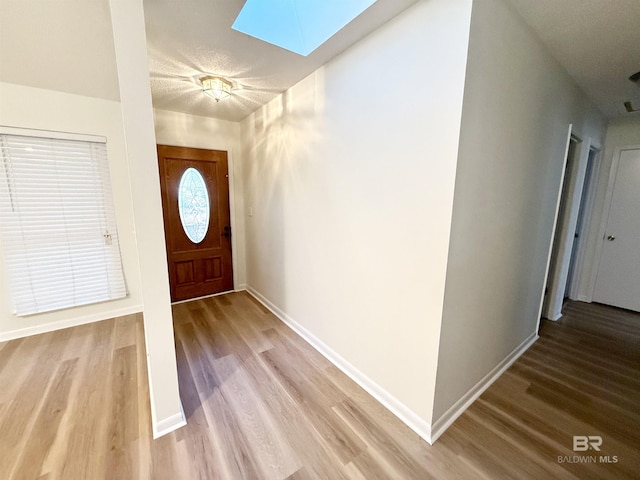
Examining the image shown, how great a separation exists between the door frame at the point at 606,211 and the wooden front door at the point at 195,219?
16.5 ft

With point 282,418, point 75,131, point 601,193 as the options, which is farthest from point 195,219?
point 601,193

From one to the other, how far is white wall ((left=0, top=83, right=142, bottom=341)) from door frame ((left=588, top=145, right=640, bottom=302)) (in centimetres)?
581

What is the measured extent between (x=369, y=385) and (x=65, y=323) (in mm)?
3299

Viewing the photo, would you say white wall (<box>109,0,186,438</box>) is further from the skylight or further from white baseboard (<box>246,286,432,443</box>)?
white baseboard (<box>246,286,432,443</box>)

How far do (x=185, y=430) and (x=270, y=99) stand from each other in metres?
2.96

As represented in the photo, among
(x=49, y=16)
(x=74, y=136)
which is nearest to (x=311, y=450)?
(x=49, y=16)

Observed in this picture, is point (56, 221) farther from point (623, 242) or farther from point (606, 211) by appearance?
point (623, 242)

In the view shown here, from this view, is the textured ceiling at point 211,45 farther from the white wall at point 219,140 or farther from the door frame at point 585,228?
the door frame at point 585,228

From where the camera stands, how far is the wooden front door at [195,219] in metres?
3.22

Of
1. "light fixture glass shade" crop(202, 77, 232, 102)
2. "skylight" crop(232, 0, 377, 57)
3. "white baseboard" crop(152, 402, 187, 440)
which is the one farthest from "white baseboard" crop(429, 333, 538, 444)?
"light fixture glass shade" crop(202, 77, 232, 102)

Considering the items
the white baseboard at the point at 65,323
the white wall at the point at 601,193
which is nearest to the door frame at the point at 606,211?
Result: the white wall at the point at 601,193

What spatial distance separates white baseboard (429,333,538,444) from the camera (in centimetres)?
155

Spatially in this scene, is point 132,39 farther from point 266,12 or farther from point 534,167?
point 534,167

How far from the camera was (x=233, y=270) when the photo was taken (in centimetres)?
386
